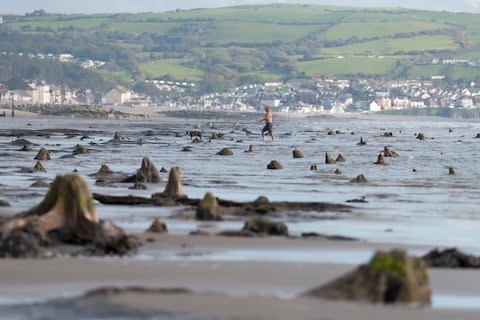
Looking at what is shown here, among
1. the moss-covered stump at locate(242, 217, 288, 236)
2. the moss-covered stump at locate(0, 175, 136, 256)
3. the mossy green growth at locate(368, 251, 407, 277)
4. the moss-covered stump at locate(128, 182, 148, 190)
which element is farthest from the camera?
the moss-covered stump at locate(128, 182, 148, 190)

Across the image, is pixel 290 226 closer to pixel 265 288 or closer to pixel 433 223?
pixel 433 223

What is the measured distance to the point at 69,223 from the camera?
14.9 metres

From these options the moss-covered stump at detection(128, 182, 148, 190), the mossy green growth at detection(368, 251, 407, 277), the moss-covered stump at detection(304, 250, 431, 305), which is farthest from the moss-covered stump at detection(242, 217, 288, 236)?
the moss-covered stump at detection(128, 182, 148, 190)

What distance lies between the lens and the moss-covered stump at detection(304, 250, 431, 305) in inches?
403

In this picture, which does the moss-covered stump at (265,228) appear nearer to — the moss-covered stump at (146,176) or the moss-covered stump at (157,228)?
the moss-covered stump at (157,228)

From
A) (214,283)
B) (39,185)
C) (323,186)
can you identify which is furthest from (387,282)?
(323,186)

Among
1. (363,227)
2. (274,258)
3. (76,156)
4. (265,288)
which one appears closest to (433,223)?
(363,227)

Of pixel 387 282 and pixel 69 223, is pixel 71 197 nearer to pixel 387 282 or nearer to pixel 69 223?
pixel 69 223

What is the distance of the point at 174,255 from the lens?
14.2 m

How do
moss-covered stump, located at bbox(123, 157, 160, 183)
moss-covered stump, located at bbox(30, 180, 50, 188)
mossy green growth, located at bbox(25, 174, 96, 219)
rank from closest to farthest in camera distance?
mossy green growth, located at bbox(25, 174, 96, 219)
moss-covered stump, located at bbox(30, 180, 50, 188)
moss-covered stump, located at bbox(123, 157, 160, 183)

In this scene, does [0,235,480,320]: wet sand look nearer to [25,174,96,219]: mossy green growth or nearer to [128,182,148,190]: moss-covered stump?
[25,174,96,219]: mossy green growth

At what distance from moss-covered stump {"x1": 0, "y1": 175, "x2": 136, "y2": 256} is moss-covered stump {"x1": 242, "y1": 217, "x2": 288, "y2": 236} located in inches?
99.0

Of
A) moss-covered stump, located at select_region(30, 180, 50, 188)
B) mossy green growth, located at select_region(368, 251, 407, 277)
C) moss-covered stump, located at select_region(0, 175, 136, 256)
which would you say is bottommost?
moss-covered stump, located at select_region(30, 180, 50, 188)

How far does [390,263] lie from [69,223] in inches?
221
